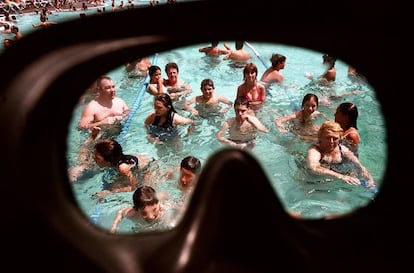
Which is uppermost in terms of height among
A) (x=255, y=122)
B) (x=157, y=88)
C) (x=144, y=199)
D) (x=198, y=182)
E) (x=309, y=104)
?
(x=157, y=88)

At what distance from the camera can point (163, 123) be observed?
455cm

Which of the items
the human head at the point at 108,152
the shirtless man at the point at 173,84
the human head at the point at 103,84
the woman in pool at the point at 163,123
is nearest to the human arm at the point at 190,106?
the shirtless man at the point at 173,84

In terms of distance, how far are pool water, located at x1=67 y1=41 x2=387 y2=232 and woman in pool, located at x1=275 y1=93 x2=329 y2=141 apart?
0.30 ft

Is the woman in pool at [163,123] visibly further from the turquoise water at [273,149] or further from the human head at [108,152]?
the human head at [108,152]

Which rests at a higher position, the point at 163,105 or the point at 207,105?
the point at 207,105

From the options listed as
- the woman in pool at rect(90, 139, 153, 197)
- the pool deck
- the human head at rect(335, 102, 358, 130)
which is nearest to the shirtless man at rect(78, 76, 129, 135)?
the woman in pool at rect(90, 139, 153, 197)

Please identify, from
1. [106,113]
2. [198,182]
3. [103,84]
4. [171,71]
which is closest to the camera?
[198,182]

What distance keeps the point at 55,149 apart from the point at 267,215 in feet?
0.94

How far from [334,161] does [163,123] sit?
190 cm

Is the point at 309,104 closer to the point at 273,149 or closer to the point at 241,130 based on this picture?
the point at 273,149

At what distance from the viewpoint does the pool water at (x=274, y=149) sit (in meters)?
3.36

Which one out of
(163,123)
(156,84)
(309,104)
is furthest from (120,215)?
(156,84)

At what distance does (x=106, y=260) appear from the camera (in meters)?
0.52

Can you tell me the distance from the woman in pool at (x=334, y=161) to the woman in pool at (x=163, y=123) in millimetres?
1515
